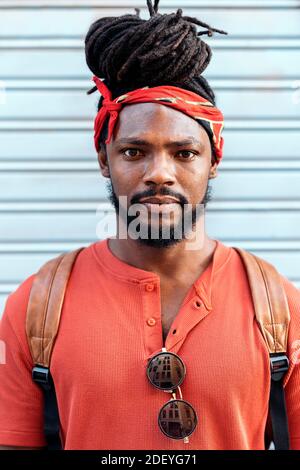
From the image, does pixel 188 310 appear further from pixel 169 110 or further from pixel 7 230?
pixel 7 230

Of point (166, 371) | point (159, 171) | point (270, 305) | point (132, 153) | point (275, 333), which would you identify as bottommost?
point (166, 371)

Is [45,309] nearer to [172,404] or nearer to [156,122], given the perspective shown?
[172,404]

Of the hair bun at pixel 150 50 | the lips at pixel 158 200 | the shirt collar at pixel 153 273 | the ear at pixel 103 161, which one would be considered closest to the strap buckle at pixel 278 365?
the shirt collar at pixel 153 273

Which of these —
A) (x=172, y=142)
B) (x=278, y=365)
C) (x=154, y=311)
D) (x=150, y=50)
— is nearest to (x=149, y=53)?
(x=150, y=50)

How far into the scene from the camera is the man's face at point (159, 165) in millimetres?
2338

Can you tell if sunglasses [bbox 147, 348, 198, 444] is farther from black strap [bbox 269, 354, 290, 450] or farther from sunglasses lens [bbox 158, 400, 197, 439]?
black strap [bbox 269, 354, 290, 450]

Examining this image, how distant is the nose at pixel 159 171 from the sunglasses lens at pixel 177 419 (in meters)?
0.78

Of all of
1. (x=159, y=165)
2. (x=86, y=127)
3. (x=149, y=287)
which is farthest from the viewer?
(x=86, y=127)

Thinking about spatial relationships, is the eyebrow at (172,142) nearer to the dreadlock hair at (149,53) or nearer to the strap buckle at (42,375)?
the dreadlock hair at (149,53)

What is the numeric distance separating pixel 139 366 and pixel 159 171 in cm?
70

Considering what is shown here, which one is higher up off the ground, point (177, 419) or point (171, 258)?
point (171, 258)

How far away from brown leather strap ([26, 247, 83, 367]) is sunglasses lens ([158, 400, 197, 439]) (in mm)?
469

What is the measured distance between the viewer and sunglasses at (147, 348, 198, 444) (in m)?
2.23

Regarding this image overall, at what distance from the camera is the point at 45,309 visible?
243 centimetres
